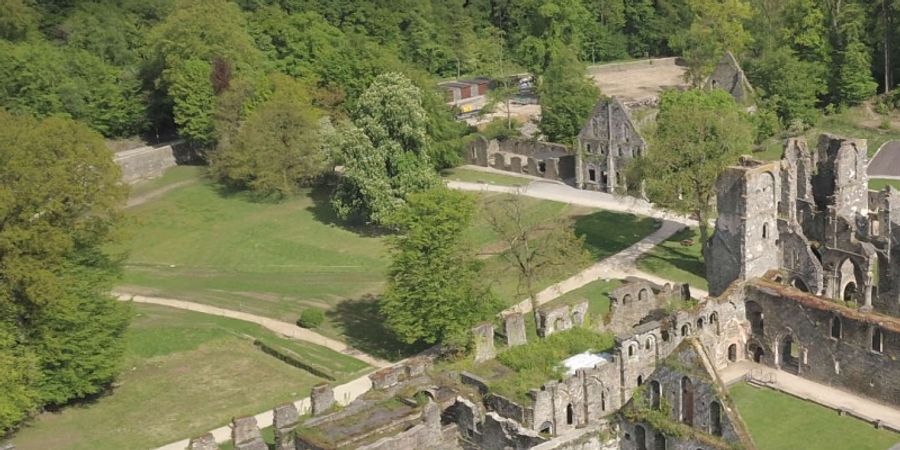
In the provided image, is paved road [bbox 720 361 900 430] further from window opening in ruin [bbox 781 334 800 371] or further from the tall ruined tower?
the tall ruined tower

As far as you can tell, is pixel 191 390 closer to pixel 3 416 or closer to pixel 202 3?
pixel 3 416

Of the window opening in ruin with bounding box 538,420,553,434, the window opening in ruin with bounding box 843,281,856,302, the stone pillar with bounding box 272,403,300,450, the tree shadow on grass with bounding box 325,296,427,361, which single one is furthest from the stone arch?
the window opening in ruin with bounding box 843,281,856,302

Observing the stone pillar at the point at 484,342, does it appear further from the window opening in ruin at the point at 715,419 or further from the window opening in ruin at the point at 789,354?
the window opening in ruin at the point at 715,419

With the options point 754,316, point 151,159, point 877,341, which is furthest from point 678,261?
point 151,159

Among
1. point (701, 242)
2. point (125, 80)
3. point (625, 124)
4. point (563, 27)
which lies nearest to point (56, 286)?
point (701, 242)

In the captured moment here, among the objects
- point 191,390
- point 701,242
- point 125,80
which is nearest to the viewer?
point 191,390
